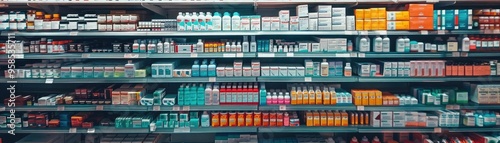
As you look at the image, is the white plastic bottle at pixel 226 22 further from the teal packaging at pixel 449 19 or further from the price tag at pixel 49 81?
the teal packaging at pixel 449 19

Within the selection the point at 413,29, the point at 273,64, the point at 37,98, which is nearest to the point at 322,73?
the point at 273,64

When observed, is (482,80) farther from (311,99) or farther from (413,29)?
(311,99)

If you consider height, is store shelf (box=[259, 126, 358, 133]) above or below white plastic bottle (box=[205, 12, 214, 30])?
below

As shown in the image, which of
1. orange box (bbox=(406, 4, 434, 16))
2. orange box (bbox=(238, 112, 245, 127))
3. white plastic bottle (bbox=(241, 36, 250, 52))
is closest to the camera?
orange box (bbox=(406, 4, 434, 16))

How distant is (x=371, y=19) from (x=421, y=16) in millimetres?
552

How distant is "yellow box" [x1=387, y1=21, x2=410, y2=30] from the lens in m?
4.42

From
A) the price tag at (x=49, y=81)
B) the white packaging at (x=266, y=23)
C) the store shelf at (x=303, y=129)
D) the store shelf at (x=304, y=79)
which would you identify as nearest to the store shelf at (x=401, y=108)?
the store shelf at (x=303, y=129)

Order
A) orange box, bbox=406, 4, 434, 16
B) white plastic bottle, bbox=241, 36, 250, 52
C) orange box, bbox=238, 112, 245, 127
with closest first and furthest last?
orange box, bbox=406, 4, 434, 16 < white plastic bottle, bbox=241, 36, 250, 52 < orange box, bbox=238, 112, 245, 127

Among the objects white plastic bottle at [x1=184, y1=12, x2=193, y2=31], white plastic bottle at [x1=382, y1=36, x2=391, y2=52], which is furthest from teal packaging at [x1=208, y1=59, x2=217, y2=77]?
white plastic bottle at [x1=382, y1=36, x2=391, y2=52]

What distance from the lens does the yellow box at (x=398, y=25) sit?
4422mm

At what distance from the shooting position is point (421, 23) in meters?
4.42

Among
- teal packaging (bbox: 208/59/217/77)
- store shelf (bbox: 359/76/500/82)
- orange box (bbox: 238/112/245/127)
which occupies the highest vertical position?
teal packaging (bbox: 208/59/217/77)

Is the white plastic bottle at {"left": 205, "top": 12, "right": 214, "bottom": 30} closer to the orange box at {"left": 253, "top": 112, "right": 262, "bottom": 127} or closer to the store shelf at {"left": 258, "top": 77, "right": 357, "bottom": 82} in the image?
the store shelf at {"left": 258, "top": 77, "right": 357, "bottom": 82}

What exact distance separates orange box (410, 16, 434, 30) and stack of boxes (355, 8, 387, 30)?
31cm
